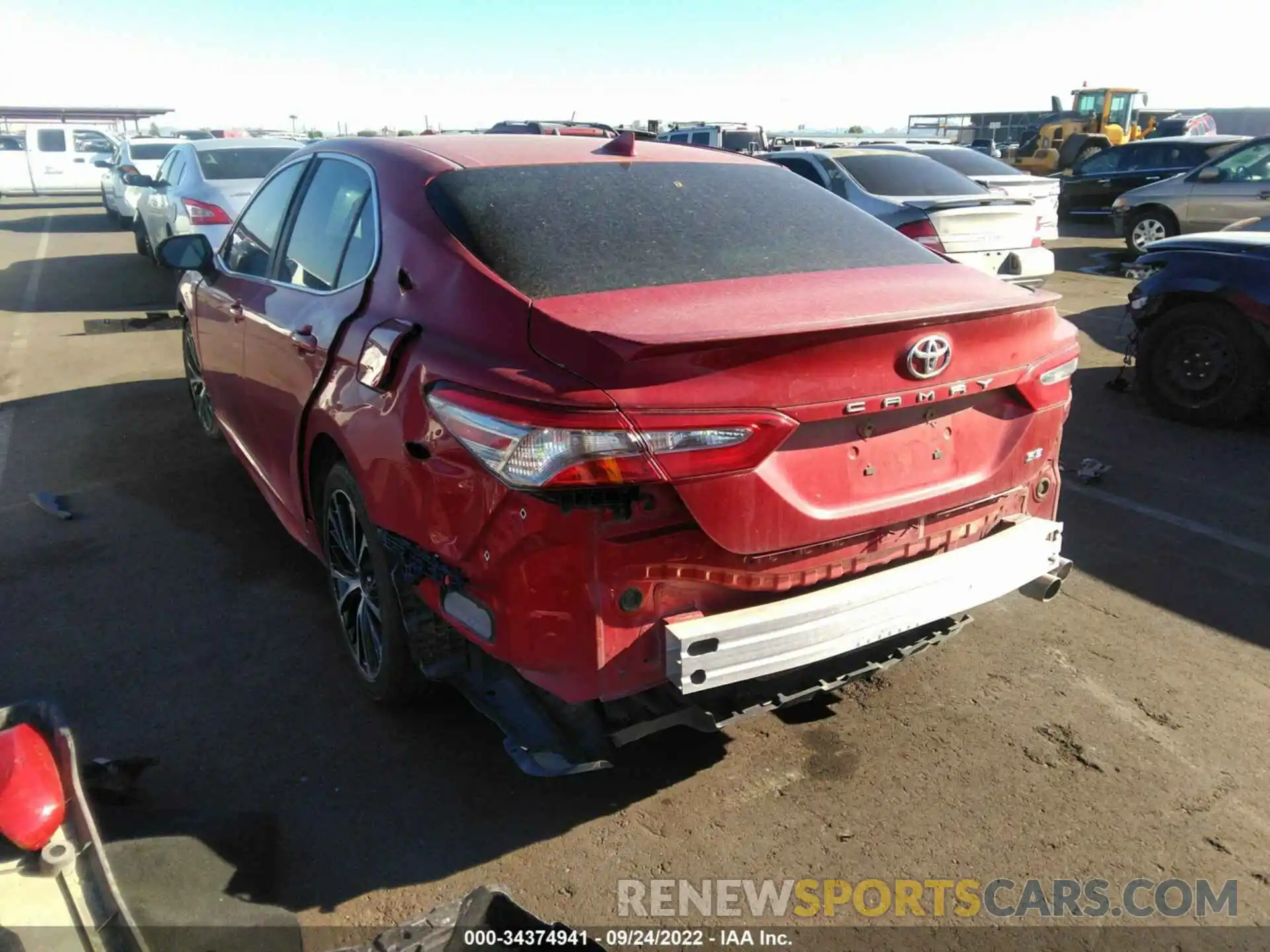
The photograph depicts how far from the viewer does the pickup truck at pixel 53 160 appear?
85.0 ft

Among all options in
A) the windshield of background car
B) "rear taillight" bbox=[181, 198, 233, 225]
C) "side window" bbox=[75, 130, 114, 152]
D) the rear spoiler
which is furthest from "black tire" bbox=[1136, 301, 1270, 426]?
"side window" bbox=[75, 130, 114, 152]

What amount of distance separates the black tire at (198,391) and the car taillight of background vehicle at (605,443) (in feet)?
13.0

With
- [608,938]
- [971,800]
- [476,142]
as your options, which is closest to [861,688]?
[971,800]

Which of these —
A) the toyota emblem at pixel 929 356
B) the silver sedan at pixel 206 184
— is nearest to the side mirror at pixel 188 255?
the toyota emblem at pixel 929 356

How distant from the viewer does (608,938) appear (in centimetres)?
250

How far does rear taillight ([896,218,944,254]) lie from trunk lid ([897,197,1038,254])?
0.03 metres

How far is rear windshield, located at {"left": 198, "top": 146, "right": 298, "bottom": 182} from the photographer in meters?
10.5

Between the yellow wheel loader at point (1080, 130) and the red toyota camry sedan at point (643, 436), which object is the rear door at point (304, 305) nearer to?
the red toyota camry sedan at point (643, 436)

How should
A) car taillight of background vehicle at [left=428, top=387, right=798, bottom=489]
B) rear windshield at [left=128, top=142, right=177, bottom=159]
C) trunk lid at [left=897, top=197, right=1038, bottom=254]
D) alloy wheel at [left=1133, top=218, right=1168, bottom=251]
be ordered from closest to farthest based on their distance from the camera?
1. car taillight of background vehicle at [left=428, top=387, right=798, bottom=489]
2. trunk lid at [left=897, top=197, right=1038, bottom=254]
3. alloy wheel at [left=1133, top=218, right=1168, bottom=251]
4. rear windshield at [left=128, top=142, right=177, bottom=159]

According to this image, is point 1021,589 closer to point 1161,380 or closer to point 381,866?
point 381,866

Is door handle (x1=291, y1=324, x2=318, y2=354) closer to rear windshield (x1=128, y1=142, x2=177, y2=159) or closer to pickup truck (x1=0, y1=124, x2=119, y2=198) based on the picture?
rear windshield (x1=128, y1=142, x2=177, y2=159)

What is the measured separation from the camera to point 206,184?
10.1 meters

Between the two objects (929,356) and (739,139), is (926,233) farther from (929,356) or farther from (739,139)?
(739,139)

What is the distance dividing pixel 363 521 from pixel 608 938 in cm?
141
